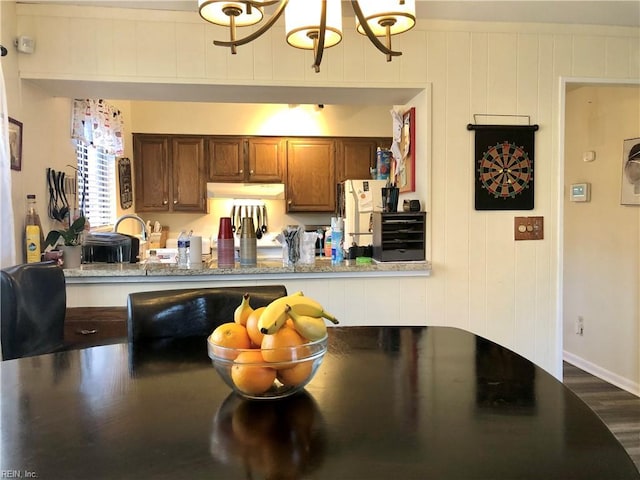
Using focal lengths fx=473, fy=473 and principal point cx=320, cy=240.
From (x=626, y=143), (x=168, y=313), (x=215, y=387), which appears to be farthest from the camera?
(x=626, y=143)

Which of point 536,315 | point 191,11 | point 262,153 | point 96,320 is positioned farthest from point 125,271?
point 262,153

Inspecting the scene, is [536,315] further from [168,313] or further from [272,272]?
[168,313]

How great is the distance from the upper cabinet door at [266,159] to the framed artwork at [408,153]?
224 cm

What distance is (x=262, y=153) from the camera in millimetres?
5133

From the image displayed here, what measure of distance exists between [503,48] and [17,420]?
9.36 ft

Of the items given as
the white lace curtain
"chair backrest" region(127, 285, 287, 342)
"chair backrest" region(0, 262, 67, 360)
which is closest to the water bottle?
"chair backrest" region(0, 262, 67, 360)


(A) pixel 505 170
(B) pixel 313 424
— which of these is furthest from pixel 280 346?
(A) pixel 505 170

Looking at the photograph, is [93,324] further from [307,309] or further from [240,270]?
[307,309]

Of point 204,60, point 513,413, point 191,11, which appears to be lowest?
point 513,413

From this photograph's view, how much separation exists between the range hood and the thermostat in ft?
9.16

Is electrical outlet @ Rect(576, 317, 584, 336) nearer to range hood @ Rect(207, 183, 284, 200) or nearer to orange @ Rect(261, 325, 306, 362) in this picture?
range hood @ Rect(207, 183, 284, 200)

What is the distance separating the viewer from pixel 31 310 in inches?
73.0

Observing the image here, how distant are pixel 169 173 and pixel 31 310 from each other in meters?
3.31

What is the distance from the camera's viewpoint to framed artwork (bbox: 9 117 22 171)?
92.4 inches
